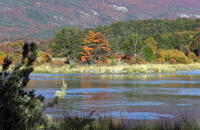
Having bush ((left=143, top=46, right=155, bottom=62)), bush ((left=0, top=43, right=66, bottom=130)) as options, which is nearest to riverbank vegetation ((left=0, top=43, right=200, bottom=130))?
bush ((left=0, top=43, right=66, bottom=130))

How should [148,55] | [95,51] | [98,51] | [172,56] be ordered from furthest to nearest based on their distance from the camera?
1. [172,56]
2. [148,55]
3. [98,51]
4. [95,51]

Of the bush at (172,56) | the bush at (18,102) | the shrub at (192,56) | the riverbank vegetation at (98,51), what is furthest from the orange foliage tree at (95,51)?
the bush at (18,102)

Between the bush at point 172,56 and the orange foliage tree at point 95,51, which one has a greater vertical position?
the orange foliage tree at point 95,51

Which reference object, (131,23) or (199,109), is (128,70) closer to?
(199,109)

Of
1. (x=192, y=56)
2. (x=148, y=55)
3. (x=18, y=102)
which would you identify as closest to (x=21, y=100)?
(x=18, y=102)

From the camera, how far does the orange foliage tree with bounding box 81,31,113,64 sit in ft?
185

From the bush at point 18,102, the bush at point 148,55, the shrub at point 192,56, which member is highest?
the bush at point 18,102

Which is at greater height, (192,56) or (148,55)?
(148,55)

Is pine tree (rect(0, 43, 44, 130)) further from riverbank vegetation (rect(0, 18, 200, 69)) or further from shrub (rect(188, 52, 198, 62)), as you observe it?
shrub (rect(188, 52, 198, 62))

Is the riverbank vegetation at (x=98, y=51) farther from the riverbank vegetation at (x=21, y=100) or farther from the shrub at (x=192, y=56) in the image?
the riverbank vegetation at (x=21, y=100)

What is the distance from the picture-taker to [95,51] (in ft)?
188

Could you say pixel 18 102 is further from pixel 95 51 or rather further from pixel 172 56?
pixel 172 56

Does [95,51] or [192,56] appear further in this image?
[192,56]

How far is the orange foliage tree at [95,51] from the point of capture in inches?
2216
